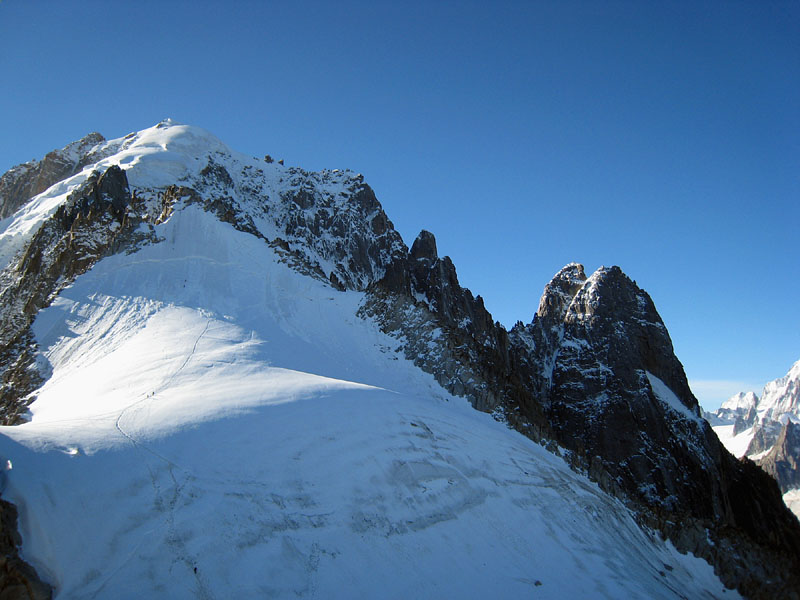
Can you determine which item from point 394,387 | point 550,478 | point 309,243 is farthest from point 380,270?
point 550,478

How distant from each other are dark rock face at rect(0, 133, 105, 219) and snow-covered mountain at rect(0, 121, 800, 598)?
29.0m

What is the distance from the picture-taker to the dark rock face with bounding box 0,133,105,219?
8000 centimetres

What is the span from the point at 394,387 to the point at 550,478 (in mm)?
9336

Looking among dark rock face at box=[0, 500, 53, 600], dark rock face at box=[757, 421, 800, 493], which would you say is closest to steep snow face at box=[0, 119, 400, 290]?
dark rock face at box=[0, 500, 53, 600]

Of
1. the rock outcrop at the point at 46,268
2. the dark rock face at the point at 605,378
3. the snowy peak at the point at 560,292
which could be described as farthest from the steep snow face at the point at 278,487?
the snowy peak at the point at 560,292

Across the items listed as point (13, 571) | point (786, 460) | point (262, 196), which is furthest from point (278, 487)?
point (786, 460)

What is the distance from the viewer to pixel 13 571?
791cm

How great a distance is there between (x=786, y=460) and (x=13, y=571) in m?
203

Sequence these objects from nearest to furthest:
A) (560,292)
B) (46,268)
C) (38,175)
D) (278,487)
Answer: (278,487), (46,268), (560,292), (38,175)

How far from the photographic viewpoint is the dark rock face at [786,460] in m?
150

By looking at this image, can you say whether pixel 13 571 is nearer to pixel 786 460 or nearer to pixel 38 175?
pixel 38 175

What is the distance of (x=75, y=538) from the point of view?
921 centimetres

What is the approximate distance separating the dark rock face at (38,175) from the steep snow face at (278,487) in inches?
2700

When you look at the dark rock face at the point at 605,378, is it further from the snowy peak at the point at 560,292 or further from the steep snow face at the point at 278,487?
the steep snow face at the point at 278,487
